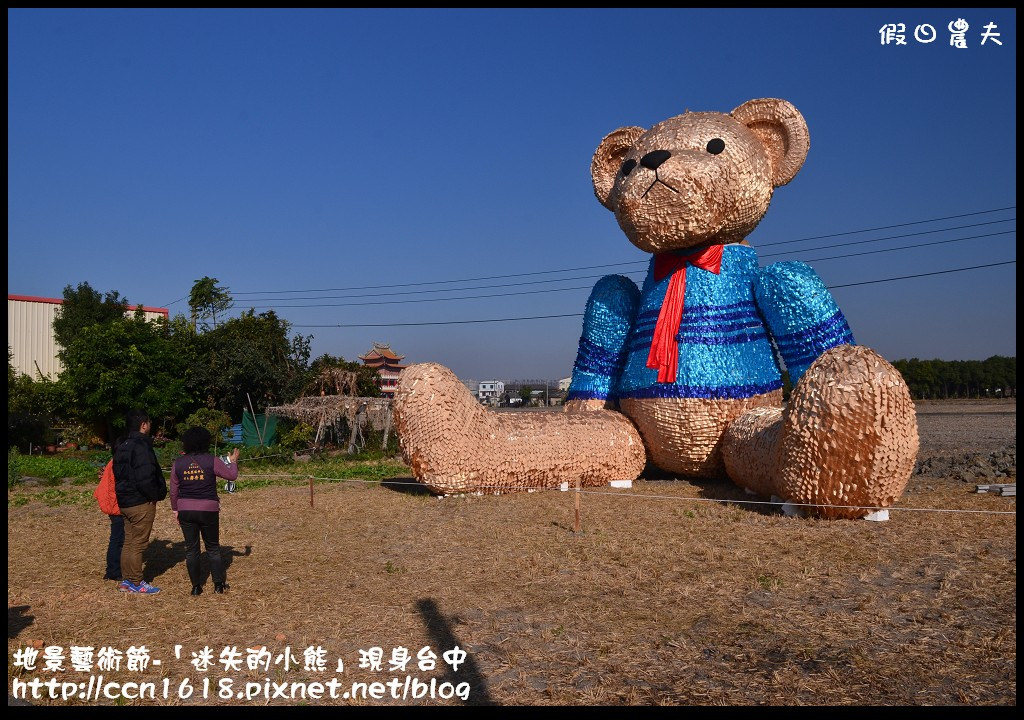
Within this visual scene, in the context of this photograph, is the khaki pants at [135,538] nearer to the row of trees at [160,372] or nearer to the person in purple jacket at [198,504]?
the person in purple jacket at [198,504]

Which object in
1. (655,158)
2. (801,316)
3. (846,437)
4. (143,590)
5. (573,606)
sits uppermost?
(655,158)

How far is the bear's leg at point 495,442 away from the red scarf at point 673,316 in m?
0.80

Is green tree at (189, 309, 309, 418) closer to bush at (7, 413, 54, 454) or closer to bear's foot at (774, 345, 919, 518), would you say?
bush at (7, 413, 54, 454)

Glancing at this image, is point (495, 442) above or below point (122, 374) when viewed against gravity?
below

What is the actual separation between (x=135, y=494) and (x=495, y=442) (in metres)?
3.12

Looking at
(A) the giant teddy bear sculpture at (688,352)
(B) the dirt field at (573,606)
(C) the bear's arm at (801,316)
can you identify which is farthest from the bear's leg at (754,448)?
(C) the bear's arm at (801,316)

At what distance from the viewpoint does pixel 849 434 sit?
16.4 feet

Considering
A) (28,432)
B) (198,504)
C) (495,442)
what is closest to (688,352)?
(495,442)

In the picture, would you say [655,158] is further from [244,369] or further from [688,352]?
[244,369]

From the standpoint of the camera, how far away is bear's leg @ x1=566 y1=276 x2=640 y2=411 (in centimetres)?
741

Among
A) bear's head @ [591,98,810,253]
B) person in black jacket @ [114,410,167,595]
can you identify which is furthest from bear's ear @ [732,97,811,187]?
person in black jacket @ [114,410,167,595]

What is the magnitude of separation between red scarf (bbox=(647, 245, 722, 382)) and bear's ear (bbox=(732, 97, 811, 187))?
928 mm

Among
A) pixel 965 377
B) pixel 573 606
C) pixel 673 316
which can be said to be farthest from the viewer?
pixel 965 377

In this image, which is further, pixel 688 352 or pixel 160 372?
pixel 160 372
